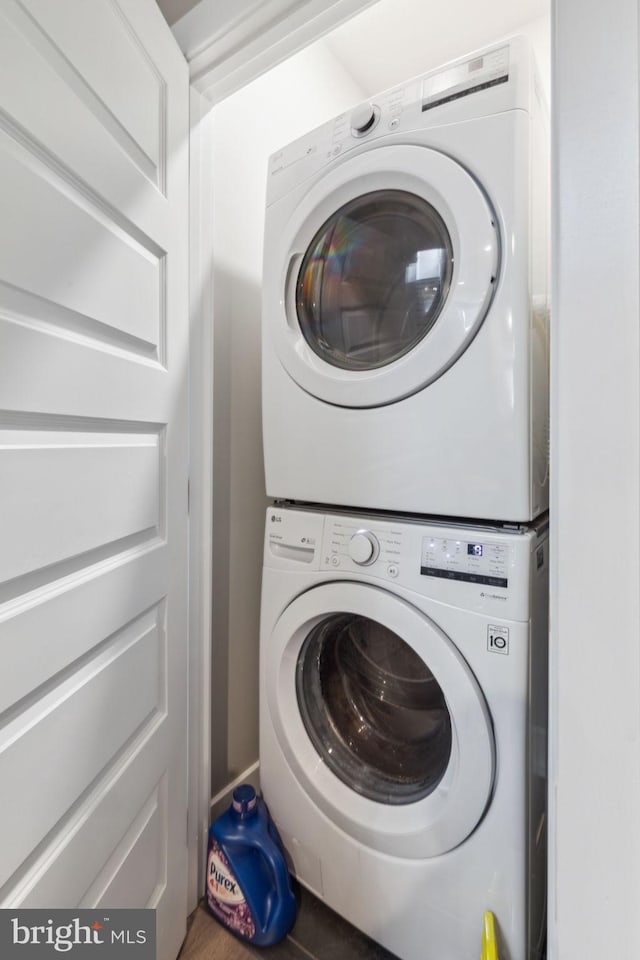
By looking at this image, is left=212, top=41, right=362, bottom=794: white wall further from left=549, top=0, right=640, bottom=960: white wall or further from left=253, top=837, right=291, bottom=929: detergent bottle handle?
left=549, top=0, right=640, bottom=960: white wall

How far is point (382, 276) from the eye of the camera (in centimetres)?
103

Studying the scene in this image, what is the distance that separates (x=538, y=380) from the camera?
0.85 meters

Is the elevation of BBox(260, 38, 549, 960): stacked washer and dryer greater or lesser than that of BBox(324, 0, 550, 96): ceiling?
lesser

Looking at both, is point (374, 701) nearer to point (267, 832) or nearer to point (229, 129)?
point (267, 832)

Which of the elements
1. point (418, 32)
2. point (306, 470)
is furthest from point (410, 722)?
point (418, 32)

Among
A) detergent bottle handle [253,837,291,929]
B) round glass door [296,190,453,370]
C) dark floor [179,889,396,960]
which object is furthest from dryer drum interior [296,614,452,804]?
round glass door [296,190,453,370]

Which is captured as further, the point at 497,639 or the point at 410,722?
the point at 410,722

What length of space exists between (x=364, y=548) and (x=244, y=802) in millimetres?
737

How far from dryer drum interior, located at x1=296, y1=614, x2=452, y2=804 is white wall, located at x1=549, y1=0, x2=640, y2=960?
20.3 inches

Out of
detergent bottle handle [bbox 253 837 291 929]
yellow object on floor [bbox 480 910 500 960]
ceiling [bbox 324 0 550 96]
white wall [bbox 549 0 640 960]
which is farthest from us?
ceiling [bbox 324 0 550 96]

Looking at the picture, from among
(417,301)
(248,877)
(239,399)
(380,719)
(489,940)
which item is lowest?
(248,877)

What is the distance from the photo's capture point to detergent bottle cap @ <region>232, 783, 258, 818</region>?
→ 3.70 feet

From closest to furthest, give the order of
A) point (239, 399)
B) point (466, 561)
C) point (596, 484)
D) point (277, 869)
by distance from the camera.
→ point (596, 484) → point (466, 561) → point (277, 869) → point (239, 399)

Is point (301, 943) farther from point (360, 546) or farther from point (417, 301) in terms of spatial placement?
point (417, 301)
